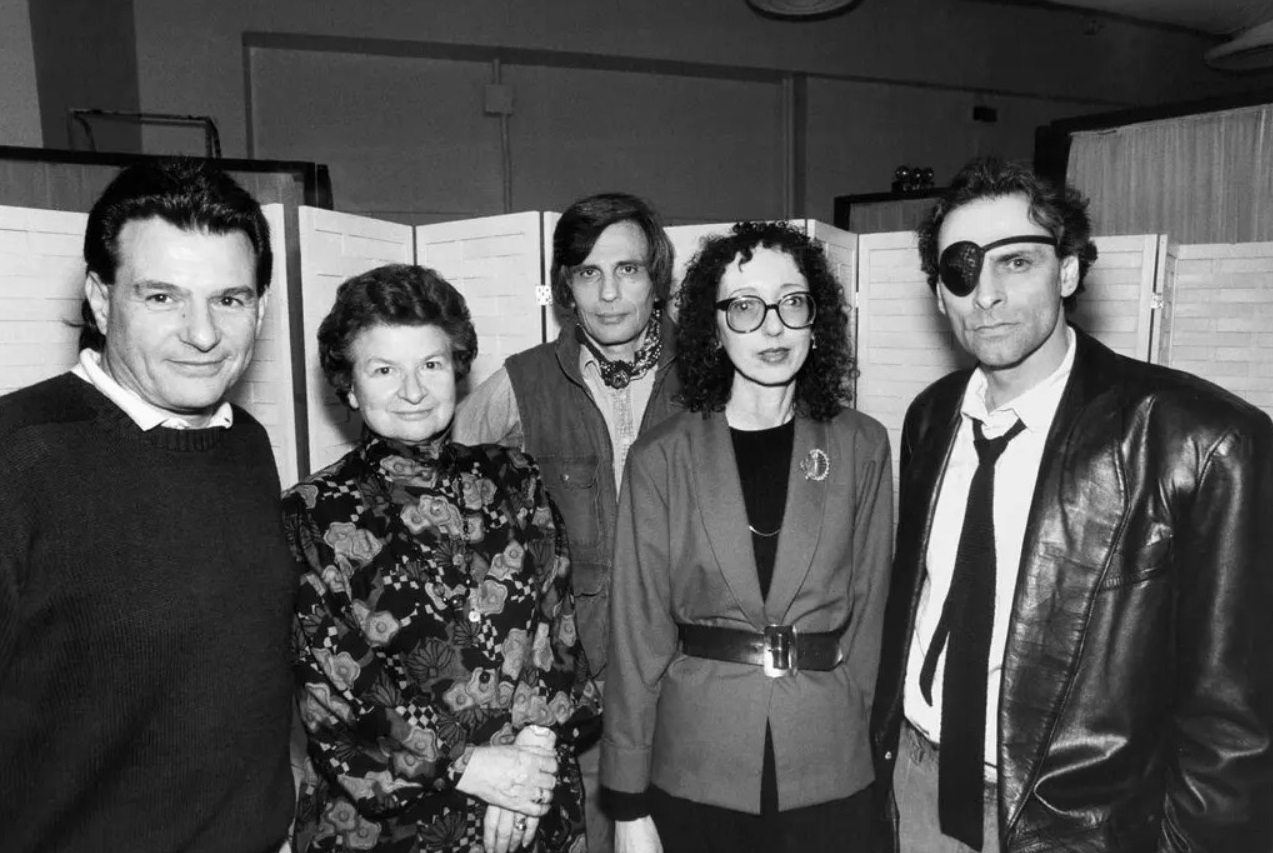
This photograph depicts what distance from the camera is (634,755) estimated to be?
5.76 ft

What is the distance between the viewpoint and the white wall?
457 cm

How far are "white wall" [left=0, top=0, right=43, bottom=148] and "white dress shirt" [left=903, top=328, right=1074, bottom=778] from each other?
16.9ft

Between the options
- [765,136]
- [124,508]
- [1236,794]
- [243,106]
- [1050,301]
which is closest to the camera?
[124,508]

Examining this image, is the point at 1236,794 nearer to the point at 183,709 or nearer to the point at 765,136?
the point at 183,709

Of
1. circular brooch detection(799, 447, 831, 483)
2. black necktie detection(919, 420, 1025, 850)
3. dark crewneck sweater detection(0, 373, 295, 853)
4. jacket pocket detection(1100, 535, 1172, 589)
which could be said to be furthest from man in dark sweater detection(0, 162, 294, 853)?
jacket pocket detection(1100, 535, 1172, 589)

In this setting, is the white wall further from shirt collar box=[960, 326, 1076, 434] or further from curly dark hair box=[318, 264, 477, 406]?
shirt collar box=[960, 326, 1076, 434]

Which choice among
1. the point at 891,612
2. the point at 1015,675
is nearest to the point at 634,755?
the point at 891,612

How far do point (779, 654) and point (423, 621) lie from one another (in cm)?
69

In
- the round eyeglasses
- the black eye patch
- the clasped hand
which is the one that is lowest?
the clasped hand

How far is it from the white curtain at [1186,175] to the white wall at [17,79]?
7.01 m

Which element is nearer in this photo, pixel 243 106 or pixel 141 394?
pixel 141 394

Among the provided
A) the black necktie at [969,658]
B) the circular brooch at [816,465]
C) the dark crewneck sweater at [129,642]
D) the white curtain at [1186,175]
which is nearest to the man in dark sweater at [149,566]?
the dark crewneck sweater at [129,642]

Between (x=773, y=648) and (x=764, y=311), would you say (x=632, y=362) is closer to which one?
(x=764, y=311)

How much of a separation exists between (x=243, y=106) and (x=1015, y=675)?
7.44 m
